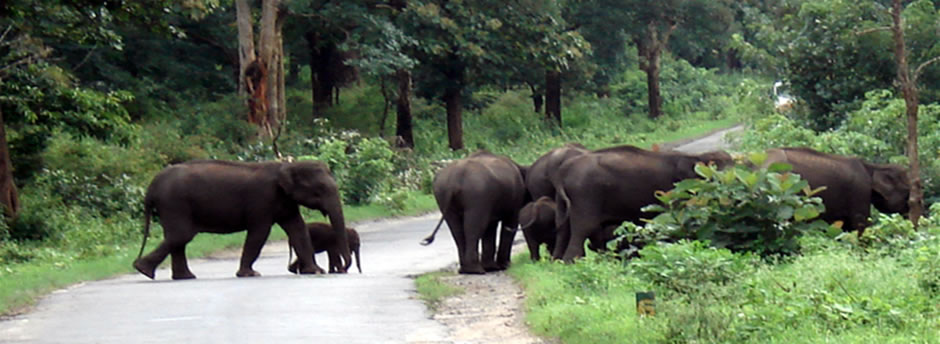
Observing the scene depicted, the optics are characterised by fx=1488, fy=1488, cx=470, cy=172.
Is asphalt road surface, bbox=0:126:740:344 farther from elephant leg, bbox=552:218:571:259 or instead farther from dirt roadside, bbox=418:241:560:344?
elephant leg, bbox=552:218:571:259

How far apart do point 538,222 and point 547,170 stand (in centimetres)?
83

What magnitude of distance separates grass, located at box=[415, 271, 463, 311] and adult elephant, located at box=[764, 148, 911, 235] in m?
4.63

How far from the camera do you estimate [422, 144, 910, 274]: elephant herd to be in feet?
58.9

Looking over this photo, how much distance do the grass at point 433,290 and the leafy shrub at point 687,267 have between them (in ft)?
8.30

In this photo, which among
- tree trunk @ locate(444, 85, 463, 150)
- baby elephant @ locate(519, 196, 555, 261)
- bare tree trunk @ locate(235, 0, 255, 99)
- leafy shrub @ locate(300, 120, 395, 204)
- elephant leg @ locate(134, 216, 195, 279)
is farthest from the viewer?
tree trunk @ locate(444, 85, 463, 150)

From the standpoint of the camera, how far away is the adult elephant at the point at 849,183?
18.8m

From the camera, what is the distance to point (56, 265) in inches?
799

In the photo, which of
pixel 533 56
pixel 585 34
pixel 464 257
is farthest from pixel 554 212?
pixel 585 34

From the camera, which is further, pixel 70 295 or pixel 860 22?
pixel 860 22

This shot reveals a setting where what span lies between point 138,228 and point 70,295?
9144mm

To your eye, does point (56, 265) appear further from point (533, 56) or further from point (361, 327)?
point (533, 56)

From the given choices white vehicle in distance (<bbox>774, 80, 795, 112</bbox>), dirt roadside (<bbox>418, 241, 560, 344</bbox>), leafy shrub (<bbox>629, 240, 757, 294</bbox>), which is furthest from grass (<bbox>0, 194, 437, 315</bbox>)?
white vehicle in distance (<bbox>774, 80, 795, 112</bbox>)

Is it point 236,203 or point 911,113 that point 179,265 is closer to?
point 236,203

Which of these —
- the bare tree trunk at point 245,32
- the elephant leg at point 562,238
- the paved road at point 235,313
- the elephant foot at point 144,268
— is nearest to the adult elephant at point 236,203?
the elephant foot at point 144,268
